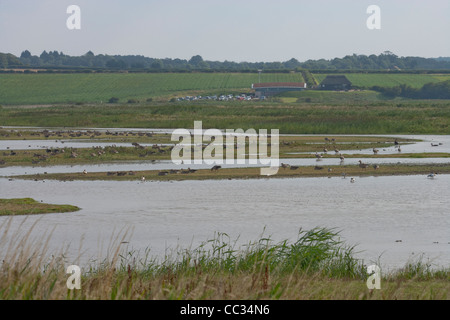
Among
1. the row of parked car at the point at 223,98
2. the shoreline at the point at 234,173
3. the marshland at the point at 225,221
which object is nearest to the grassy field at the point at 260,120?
the marshland at the point at 225,221

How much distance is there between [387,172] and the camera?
1438 inches

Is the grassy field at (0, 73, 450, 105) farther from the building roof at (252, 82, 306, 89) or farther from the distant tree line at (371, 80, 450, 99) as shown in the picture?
the building roof at (252, 82, 306, 89)

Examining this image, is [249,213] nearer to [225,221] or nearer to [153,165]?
[225,221]

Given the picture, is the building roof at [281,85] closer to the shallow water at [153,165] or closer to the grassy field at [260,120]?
the grassy field at [260,120]

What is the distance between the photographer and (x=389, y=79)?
16088 cm

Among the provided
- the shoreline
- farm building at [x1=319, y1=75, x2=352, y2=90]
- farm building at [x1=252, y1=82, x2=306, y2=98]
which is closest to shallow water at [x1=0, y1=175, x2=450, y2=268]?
the shoreline

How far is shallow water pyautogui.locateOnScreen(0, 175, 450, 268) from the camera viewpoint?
19.3m

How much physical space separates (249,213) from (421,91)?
407 ft

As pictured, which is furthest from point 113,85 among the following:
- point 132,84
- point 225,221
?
point 225,221
